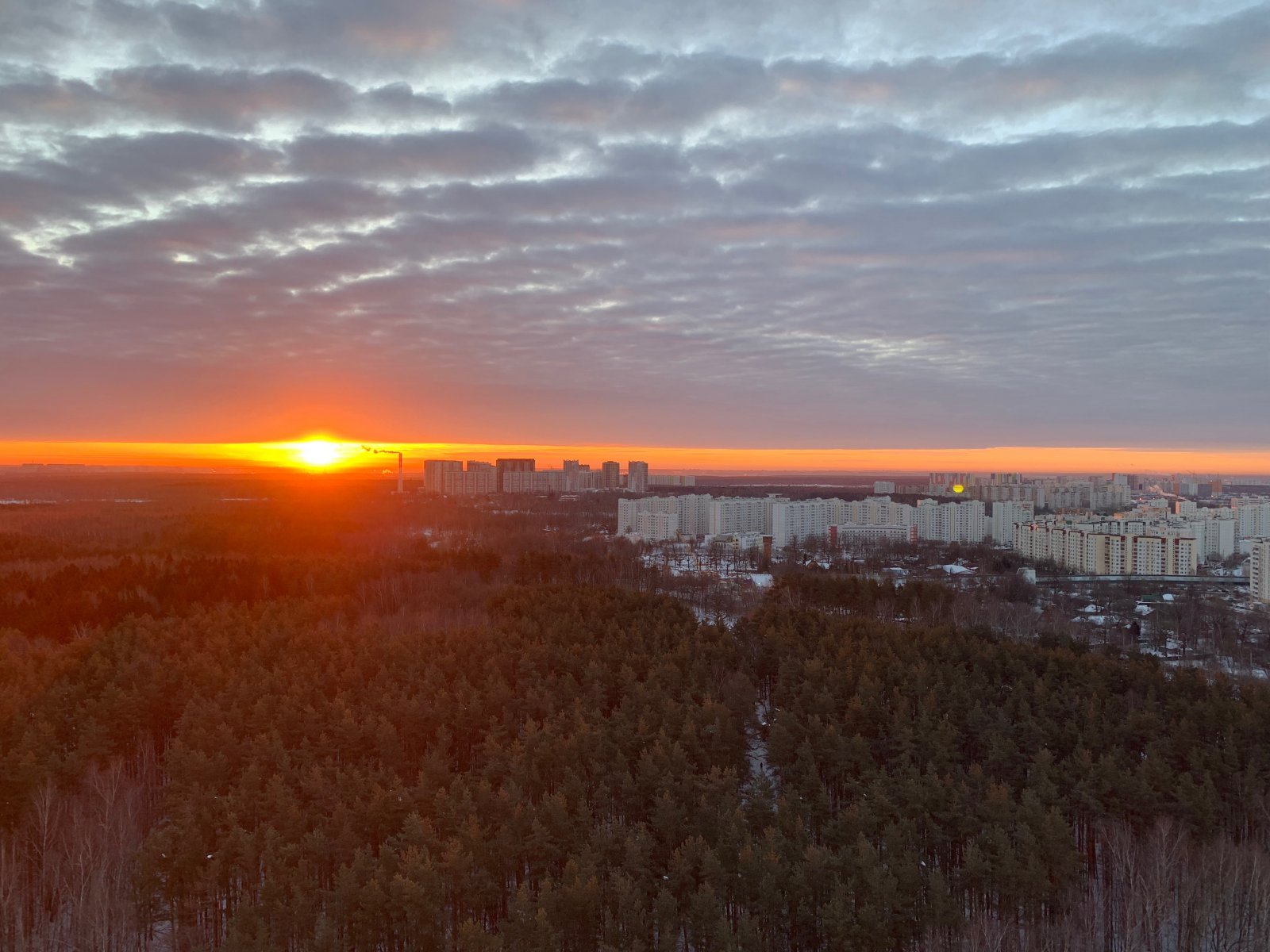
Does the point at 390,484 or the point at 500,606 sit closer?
A: the point at 500,606

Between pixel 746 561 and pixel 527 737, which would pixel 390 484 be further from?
pixel 527 737

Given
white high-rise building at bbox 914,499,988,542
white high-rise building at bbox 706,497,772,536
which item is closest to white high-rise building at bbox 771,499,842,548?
white high-rise building at bbox 706,497,772,536

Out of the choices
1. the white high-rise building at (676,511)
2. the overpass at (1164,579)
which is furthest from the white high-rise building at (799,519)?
the overpass at (1164,579)

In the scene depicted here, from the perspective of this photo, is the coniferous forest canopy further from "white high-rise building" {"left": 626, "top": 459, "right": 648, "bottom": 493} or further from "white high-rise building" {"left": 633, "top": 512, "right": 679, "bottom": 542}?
"white high-rise building" {"left": 626, "top": 459, "right": 648, "bottom": 493}

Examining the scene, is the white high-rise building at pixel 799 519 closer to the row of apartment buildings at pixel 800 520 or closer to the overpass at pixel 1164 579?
the row of apartment buildings at pixel 800 520

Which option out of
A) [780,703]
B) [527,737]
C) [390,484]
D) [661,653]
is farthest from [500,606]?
[390,484]
